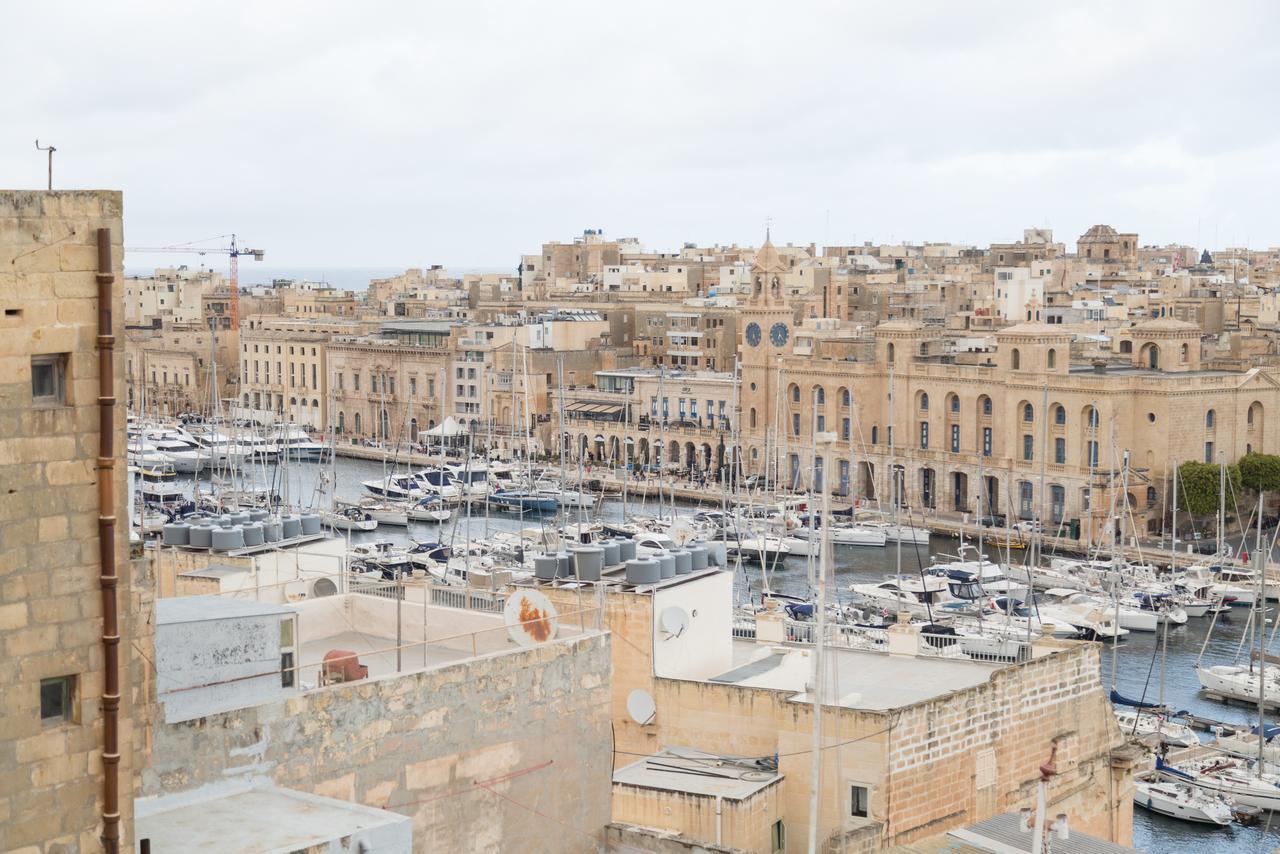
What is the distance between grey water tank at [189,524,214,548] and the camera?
18.5m

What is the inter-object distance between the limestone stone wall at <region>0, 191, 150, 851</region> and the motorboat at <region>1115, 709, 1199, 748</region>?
2631 cm

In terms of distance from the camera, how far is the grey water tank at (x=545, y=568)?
16.8m

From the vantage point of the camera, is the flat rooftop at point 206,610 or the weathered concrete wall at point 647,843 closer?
the flat rooftop at point 206,610

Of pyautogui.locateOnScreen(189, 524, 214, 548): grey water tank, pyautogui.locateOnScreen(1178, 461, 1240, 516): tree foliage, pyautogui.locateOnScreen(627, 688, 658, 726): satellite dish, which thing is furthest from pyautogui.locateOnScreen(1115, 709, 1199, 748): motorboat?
pyautogui.locateOnScreen(1178, 461, 1240, 516): tree foliage

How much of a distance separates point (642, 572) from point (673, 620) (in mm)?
502

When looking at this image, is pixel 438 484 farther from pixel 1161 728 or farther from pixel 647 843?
pixel 647 843

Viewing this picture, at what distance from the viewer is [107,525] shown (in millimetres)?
8312

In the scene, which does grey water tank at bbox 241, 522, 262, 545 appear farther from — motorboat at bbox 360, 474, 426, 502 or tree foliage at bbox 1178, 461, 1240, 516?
motorboat at bbox 360, 474, 426, 502

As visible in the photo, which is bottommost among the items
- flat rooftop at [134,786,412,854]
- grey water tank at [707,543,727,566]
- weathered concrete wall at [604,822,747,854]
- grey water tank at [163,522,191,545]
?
weathered concrete wall at [604,822,747,854]

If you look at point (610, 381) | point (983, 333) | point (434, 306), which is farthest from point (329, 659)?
point (434, 306)

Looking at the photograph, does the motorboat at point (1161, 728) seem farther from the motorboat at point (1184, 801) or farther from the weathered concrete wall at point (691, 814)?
the weathered concrete wall at point (691, 814)

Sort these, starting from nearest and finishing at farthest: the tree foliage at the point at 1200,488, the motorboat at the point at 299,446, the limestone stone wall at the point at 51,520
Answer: the limestone stone wall at the point at 51,520
the tree foliage at the point at 1200,488
the motorboat at the point at 299,446

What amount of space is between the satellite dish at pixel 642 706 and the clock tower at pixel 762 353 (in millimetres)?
55123

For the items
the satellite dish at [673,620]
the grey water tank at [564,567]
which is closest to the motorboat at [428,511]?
the grey water tank at [564,567]
